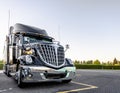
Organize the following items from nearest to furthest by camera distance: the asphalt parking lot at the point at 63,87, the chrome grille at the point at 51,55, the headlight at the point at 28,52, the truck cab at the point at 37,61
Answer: the asphalt parking lot at the point at 63,87
the truck cab at the point at 37,61
the chrome grille at the point at 51,55
the headlight at the point at 28,52

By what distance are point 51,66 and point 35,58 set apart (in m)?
0.72

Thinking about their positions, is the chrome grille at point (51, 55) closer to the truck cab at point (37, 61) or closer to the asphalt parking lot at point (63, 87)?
the truck cab at point (37, 61)

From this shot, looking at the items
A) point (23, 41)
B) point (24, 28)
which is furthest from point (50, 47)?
point (24, 28)

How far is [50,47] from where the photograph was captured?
792cm

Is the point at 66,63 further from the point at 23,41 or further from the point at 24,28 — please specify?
the point at 24,28

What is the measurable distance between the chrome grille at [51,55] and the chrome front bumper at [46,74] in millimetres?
315

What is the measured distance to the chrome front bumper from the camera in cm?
699

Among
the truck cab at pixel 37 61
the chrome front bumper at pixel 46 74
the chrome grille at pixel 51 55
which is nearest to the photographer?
the chrome front bumper at pixel 46 74

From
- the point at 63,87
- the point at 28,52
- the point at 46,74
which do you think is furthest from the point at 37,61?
the point at 63,87

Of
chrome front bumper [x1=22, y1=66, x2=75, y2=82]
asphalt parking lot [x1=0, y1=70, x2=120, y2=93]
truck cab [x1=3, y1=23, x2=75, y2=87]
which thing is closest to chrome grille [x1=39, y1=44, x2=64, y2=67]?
truck cab [x1=3, y1=23, x2=75, y2=87]

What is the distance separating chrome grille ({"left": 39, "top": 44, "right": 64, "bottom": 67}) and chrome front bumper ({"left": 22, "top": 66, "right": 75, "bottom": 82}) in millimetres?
315


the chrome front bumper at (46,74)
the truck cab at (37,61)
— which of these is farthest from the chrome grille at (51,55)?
the chrome front bumper at (46,74)

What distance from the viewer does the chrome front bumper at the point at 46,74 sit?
22.9 feet

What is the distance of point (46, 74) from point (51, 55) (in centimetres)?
90
